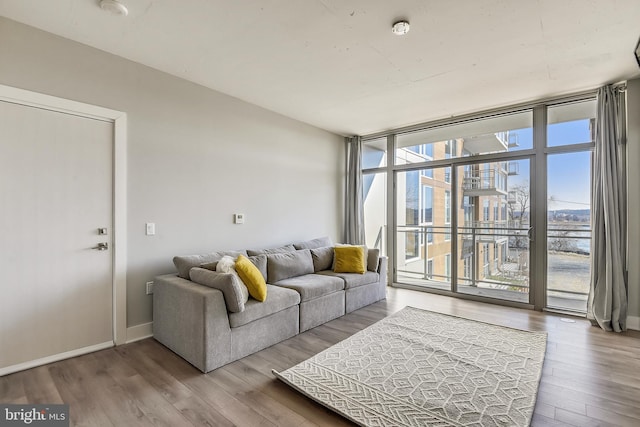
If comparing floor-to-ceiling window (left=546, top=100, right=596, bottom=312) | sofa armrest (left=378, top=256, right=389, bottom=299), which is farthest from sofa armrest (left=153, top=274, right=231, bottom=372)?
floor-to-ceiling window (left=546, top=100, right=596, bottom=312)

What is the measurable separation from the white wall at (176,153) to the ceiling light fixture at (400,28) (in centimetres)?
220

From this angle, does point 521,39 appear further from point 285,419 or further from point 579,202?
point 285,419

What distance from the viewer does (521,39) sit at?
2.50m

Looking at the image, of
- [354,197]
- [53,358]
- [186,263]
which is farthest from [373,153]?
[53,358]

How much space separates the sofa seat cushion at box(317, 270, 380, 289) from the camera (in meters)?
3.78

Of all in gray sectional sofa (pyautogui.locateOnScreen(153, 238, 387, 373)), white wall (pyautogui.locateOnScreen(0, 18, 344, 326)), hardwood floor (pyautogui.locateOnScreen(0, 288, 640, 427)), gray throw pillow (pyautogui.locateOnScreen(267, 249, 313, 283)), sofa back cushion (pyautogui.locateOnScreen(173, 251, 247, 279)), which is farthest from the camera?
gray throw pillow (pyautogui.locateOnScreen(267, 249, 313, 283))

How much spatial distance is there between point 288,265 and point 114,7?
279cm

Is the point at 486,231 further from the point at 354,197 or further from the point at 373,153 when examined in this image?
the point at 373,153

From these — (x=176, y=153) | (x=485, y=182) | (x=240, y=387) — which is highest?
(x=176, y=153)

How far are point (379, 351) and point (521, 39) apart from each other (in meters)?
2.90

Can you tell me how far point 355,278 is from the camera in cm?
387

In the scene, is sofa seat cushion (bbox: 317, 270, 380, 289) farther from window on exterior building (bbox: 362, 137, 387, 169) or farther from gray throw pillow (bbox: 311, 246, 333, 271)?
window on exterior building (bbox: 362, 137, 387, 169)

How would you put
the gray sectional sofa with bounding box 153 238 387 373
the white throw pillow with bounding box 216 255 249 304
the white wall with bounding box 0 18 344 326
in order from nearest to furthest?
the gray sectional sofa with bounding box 153 238 387 373 < the white wall with bounding box 0 18 344 326 < the white throw pillow with bounding box 216 255 249 304

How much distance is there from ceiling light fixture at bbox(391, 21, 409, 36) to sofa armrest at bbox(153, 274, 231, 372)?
251cm
